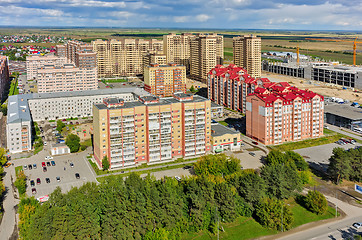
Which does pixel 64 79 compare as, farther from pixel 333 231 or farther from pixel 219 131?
pixel 333 231

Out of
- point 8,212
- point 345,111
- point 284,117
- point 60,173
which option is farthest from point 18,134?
point 345,111

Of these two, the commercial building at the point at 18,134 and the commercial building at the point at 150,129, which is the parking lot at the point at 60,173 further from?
the commercial building at the point at 18,134

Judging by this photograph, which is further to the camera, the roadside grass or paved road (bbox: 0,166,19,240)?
paved road (bbox: 0,166,19,240)

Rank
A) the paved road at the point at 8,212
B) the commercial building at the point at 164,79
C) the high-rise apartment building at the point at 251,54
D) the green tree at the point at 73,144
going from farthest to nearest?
the high-rise apartment building at the point at 251,54 → the commercial building at the point at 164,79 → the green tree at the point at 73,144 → the paved road at the point at 8,212

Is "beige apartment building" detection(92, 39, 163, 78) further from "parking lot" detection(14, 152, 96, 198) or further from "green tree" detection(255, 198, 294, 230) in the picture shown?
"green tree" detection(255, 198, 294, 230)

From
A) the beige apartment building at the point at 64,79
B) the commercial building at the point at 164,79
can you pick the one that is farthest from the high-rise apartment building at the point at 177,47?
the beige apartment building at the point at 64,79

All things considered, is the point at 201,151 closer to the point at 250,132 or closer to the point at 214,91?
the point at 250,132

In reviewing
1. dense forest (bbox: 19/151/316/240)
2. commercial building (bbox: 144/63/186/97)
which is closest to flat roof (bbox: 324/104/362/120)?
dense forest (bbox: 19/151/316/240)
